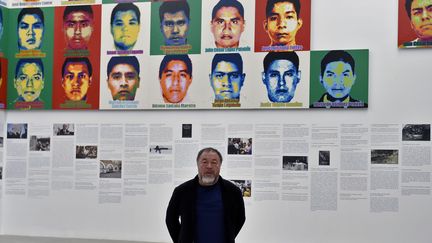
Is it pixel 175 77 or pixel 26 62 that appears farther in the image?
pixel 26 62

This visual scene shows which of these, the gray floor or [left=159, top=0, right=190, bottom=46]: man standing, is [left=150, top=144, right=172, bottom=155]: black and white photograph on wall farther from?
[left=159, top=0, right=190, bottom=46]: man standing

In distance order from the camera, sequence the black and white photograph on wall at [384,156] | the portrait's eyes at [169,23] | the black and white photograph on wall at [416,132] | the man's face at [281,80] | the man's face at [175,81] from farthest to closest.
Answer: the portrait's eyes at [169,23], the man's face at [175,81], the man's face at [281,80], the black and white photograph on wall at [384,156], the black and white photograph on wall at [416,132]

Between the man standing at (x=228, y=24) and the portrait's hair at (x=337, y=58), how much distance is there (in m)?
1.61

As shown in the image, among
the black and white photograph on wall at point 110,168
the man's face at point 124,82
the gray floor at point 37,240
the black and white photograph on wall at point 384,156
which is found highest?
the man's face at point 124,82

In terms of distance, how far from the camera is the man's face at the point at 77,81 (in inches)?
461

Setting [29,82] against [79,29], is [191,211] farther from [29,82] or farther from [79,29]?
[29,82]

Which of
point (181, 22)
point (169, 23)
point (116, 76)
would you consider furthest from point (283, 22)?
point (116, 76)

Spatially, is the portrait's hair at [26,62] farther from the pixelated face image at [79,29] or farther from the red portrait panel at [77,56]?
the pixelated face image at [79,29]

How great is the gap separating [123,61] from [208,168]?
18.6ft

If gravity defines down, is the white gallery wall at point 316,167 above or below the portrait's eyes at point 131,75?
below

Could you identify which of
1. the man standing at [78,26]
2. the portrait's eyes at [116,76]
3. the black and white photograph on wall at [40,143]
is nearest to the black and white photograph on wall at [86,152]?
the black and white photograph on wall at [40,143]

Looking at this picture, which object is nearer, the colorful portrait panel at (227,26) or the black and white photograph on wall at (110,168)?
the colorful portrait panel at (227,26)

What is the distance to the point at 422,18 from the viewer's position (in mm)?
10320

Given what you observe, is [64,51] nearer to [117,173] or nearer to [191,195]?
[117,173]
